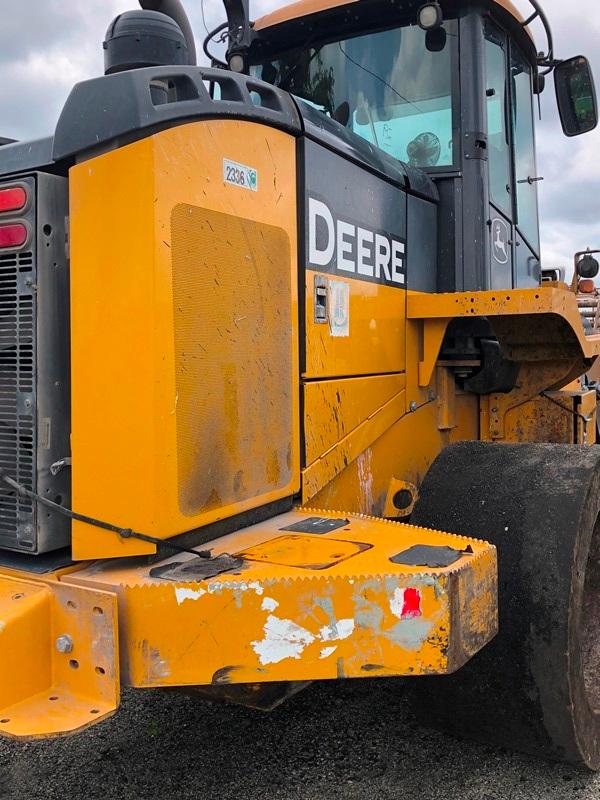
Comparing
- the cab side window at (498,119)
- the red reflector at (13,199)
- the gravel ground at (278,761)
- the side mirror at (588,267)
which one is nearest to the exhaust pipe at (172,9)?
the cab side window at (498,119)

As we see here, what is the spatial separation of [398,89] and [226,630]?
262cm

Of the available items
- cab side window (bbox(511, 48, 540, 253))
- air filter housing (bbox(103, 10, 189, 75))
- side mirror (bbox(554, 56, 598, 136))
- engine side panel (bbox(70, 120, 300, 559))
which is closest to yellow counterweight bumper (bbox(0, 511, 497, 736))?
engine side panel (bbox(70, 120, 300, 559))

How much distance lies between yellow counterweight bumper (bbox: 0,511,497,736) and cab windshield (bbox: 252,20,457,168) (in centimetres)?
226

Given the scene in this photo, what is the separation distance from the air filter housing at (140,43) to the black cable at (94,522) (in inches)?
46.5

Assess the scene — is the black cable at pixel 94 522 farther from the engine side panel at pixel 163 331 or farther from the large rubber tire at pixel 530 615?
the large rubber tire at pixel 530 615

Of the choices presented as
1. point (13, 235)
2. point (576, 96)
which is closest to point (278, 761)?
point (13, 235)

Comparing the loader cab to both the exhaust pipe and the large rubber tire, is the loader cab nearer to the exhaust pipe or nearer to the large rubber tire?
the exhaust pipe

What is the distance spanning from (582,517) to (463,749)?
3.23 feet

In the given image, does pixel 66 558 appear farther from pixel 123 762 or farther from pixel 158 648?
pixel 123 762

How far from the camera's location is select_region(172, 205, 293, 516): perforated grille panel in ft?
6.98

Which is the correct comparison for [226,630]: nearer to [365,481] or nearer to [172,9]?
[365,481]

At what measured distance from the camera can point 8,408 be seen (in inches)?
85.7

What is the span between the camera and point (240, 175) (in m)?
2.34

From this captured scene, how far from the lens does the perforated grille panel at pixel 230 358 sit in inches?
83.7
